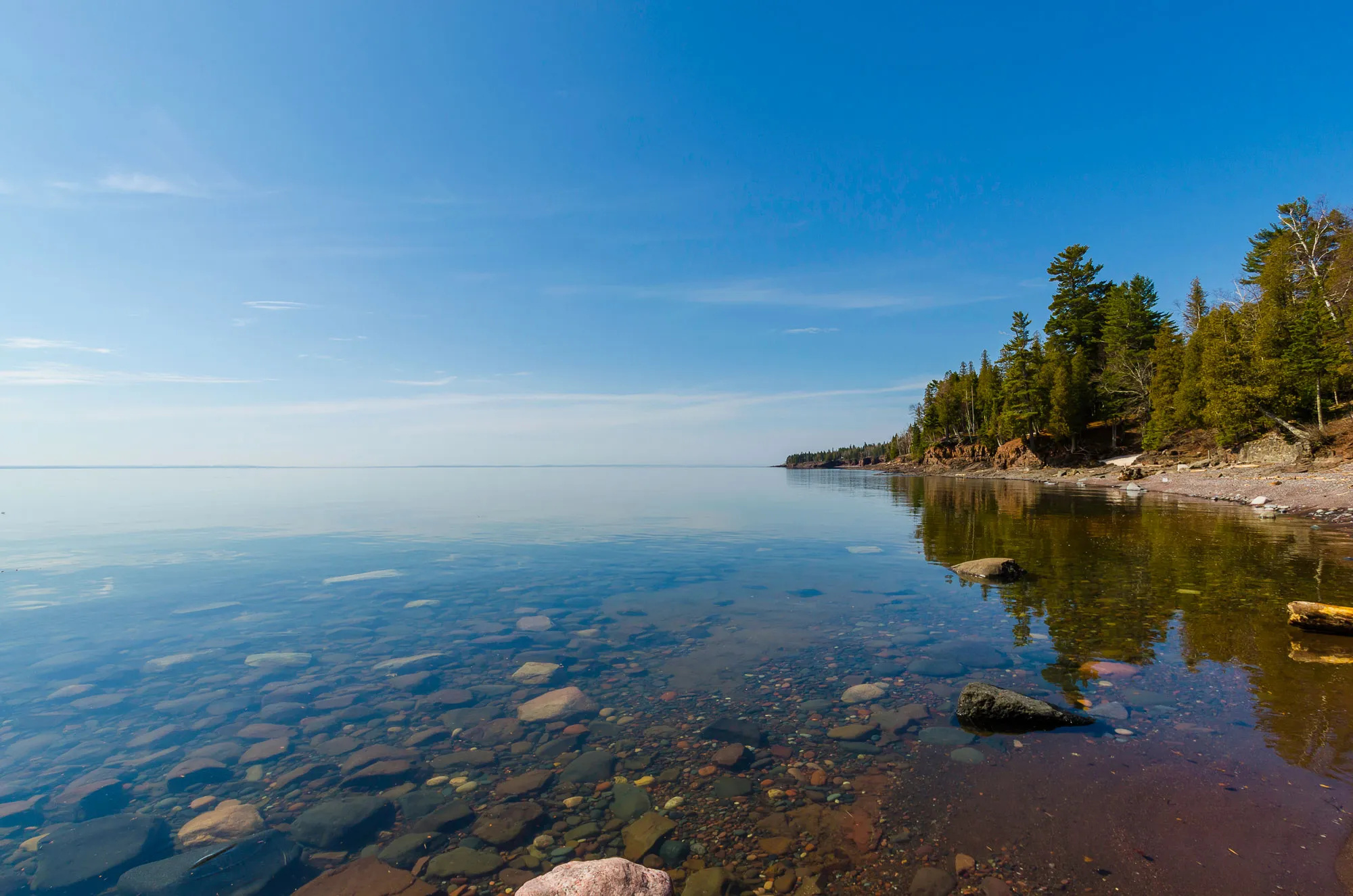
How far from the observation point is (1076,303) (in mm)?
91188

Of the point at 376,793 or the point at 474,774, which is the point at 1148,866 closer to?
the point at 474,774

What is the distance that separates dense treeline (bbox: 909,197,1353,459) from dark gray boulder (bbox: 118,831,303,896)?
66.6 m

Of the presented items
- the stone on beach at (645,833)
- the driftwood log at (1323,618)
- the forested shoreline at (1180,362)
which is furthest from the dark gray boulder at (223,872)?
the forested shoreline at (1180,362)

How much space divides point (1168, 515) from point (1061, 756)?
32880 mm

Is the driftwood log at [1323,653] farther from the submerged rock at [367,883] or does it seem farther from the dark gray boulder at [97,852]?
the dark gray boulder at [97,852]

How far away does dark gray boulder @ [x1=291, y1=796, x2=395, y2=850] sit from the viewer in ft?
17.6

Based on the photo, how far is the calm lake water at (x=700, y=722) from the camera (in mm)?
4984

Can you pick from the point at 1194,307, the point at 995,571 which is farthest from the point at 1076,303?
the point at 995,571

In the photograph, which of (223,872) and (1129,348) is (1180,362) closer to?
(1129,348)

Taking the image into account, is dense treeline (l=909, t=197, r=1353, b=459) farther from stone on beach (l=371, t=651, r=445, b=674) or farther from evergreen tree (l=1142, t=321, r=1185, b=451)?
stone on beach (l=371, t=651, r=445, b=674)

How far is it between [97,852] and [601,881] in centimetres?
509

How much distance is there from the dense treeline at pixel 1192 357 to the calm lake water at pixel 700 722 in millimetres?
42280

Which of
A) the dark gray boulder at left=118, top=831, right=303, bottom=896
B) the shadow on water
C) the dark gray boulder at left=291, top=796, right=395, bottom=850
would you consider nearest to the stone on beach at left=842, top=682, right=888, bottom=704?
the shadow on water

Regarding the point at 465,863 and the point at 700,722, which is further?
the point at 700,722
